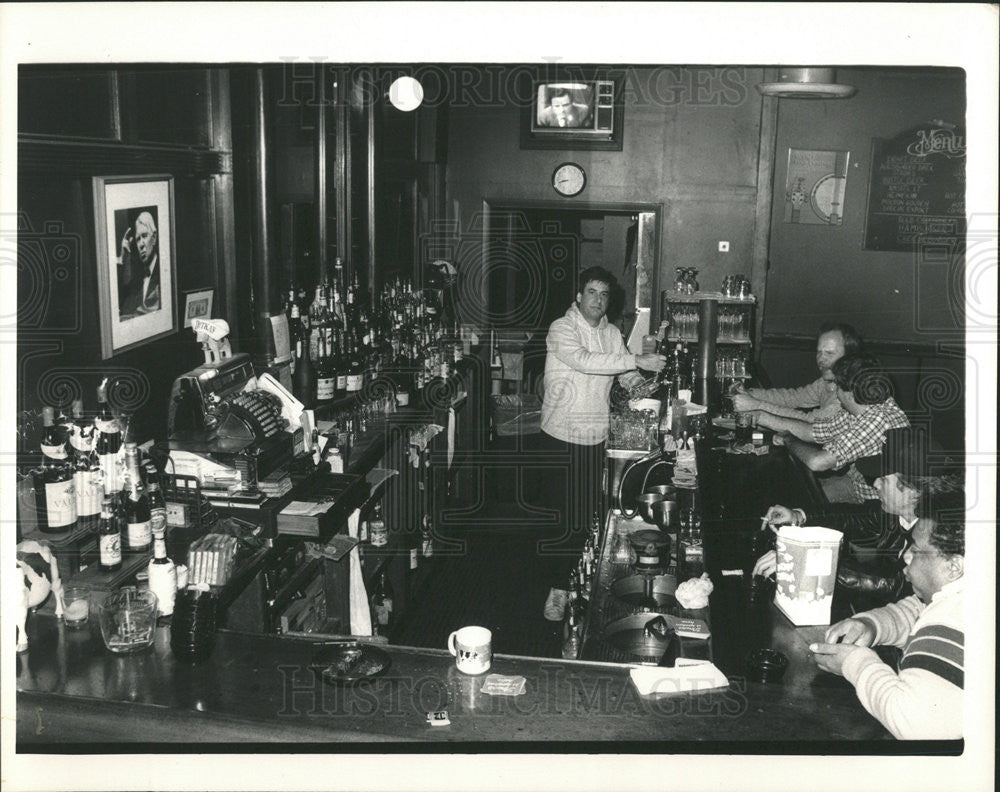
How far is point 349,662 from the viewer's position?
2.29 meters

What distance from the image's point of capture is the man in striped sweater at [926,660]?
6.63 ft

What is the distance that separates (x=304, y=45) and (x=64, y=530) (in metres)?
1.48

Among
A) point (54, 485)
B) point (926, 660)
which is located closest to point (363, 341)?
point (54, 485)

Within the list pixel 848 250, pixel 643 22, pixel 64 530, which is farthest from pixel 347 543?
pixel 848 250

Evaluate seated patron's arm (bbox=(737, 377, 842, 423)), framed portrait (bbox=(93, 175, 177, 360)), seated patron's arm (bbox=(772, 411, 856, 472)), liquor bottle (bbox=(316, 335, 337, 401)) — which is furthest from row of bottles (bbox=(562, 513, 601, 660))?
seated patron's arm (bbox=(737, 377, 842, 423))

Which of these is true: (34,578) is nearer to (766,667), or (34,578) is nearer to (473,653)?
(473,653)

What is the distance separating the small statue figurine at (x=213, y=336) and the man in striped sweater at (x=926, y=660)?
2.08 m

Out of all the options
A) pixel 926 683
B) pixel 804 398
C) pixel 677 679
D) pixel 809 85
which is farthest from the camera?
pixel 804 398

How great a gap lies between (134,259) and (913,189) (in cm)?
655

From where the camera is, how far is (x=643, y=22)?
2.01 m

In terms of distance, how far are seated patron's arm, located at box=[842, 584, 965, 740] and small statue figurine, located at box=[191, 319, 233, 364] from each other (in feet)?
7.20

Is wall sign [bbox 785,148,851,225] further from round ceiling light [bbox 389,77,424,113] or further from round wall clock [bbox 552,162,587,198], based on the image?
round ceiling light [bbox 389,77,424,113]

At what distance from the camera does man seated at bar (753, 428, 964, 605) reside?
2363 mm

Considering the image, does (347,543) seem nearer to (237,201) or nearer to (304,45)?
(237,201)
